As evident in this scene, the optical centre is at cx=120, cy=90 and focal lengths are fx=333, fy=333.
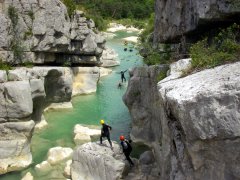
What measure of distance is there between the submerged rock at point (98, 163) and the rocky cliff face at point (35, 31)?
9.49 meters

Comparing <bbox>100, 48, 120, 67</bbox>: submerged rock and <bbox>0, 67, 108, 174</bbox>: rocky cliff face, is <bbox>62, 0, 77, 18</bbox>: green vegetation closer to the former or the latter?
<bbox>0, 67, 108, 174</bbox>: rocky cliff face

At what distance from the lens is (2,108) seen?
1900 cm

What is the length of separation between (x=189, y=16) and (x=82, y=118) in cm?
1334

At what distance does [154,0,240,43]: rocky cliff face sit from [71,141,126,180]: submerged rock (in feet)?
21.6

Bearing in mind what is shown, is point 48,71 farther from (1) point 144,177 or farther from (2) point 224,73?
(2) point 224,73

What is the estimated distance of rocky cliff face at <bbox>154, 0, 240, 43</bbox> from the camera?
1301 cm

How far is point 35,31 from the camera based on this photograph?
2333 centimetres

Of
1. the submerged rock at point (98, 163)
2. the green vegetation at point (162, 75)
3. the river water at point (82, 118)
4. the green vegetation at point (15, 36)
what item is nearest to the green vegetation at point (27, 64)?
the green vegetation at point (15, 36)

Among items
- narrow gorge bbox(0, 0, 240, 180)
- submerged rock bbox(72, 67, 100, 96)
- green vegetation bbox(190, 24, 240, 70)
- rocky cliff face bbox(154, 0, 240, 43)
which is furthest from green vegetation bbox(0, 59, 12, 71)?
green vegetation bbox(190, 24, 240, 70)

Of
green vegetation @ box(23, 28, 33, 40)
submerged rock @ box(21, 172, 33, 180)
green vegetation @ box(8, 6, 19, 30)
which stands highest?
green vegetation @ box(8, 6, 19, 30)

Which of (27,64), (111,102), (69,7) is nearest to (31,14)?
(27,64)

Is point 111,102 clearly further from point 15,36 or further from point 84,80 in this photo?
point 15,36

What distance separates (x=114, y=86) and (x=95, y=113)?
810 centimetres

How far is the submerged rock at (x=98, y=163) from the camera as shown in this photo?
15.5m
